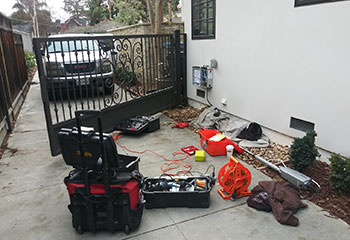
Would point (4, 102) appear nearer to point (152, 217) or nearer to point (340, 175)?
point (152, 217)

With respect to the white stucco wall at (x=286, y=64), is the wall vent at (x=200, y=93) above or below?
below

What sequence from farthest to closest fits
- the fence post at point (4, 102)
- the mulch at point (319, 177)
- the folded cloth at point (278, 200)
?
1. the fence post at point (4, 102)
2. the mulch at point (319, 177)
3. the folded cloth at point (278, 200)

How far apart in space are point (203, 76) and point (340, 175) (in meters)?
3.36

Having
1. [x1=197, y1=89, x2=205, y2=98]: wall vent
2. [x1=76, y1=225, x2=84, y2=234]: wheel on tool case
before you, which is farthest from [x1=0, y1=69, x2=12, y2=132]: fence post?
[x1=197, y1=89, x2=205, y2=98]: wall vent

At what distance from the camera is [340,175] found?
8.42 feet

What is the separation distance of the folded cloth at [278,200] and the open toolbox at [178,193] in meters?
0.48

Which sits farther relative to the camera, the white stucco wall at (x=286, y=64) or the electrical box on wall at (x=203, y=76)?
the electrical box on wall at (x=203, y=76)

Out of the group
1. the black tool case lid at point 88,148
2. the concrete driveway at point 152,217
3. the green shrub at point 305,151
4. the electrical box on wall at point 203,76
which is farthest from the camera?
the electrical box on wall at point 203,76

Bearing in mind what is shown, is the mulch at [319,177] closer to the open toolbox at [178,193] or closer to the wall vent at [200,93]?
the open toolbox at [178,193]

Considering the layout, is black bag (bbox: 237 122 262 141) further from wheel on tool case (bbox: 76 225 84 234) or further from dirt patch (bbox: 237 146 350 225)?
wheel on tool case (bbox: 76 225 84 234)

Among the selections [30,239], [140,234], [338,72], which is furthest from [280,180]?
[30,239]

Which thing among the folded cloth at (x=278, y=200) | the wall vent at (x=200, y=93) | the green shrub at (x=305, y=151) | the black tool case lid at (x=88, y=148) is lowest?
the folded cloth at (x=278, y=200)

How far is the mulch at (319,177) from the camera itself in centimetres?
248

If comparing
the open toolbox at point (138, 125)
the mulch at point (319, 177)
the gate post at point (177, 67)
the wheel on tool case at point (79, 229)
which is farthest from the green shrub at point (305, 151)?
the gate post at point (177, 67)
